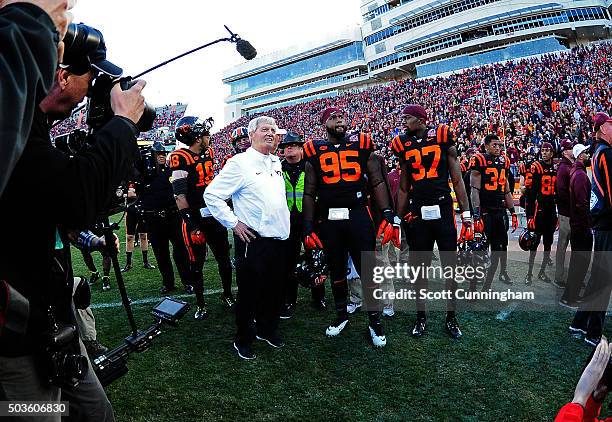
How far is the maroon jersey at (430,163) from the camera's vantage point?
4430 millimetres

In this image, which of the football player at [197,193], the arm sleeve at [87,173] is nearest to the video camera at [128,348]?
the arm sleeve at [87,173]

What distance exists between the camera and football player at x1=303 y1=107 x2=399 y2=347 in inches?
166

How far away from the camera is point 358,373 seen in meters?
3.48

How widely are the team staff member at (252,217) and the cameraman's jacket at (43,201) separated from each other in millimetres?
2433

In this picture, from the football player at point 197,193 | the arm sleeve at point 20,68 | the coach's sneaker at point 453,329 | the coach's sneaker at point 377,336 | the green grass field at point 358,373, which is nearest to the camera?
the arm sleeve at point 20,68

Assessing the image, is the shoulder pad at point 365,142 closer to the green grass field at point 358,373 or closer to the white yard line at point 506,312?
the green grass field at point 358,373

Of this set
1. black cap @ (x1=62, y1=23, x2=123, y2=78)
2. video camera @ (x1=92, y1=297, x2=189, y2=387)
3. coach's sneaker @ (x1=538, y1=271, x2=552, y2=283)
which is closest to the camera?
black cap @ (x1=62, y1=23, x2=123, y2=78)

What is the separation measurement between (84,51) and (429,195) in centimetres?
369

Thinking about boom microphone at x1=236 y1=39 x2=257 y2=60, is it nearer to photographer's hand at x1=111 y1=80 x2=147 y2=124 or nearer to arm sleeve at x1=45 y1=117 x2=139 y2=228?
photographer's hand at x1=111 y1=80 x2=147 y2=124

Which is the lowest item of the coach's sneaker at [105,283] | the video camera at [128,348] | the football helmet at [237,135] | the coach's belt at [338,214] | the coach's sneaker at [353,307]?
the coach's sneaker at [353,307]

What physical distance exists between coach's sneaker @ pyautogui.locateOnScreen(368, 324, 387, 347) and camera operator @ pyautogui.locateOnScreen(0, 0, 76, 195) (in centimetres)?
364

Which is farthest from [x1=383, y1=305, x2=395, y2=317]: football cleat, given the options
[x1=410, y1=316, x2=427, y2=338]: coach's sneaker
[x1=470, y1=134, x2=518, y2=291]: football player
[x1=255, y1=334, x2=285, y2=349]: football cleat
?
[x1=470, y1=134, x2=518, y2=291]: football player

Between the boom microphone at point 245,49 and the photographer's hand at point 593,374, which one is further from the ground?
the boom microphone at point 245,49

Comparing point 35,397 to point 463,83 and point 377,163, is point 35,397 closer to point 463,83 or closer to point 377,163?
point 377,163
